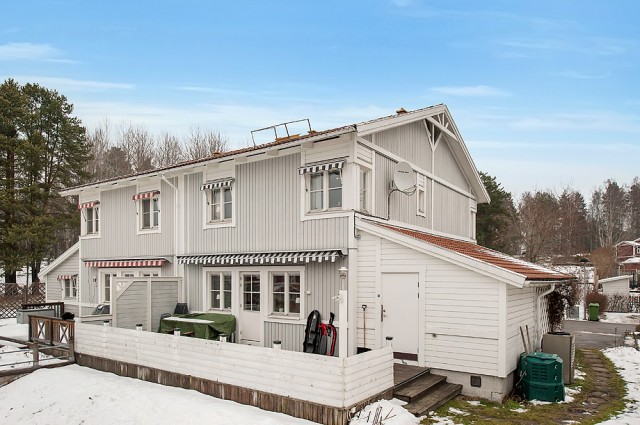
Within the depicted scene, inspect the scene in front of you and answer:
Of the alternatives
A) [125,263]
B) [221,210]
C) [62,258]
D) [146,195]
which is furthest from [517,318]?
[62,258]

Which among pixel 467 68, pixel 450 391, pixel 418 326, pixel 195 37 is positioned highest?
pixel 195 37

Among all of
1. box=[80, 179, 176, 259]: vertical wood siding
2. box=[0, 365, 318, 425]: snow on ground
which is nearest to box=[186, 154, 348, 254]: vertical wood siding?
box=[80, 179, 176, 259]: vertical wood siding

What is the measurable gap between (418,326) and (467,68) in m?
9.49

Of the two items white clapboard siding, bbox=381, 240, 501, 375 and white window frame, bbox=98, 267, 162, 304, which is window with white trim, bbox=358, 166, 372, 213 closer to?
white clapboard siding, bbox=381, 240, 501, 375

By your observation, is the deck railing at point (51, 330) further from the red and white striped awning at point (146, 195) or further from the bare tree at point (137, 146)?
the bare tree at point (137, 146)

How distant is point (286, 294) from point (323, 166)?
3557 mm

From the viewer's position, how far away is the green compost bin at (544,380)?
9.76 metres

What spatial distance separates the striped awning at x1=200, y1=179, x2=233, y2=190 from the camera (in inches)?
540

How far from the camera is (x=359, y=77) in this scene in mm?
17016

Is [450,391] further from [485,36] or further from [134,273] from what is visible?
[134,273]

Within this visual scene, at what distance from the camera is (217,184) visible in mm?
13898

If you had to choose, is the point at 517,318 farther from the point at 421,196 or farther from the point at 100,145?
the point at 100,145

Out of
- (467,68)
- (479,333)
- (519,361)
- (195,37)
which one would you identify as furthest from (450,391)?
(195,37)

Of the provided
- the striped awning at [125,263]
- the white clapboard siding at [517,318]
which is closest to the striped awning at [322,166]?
the white clapboard siding at [517,318]
